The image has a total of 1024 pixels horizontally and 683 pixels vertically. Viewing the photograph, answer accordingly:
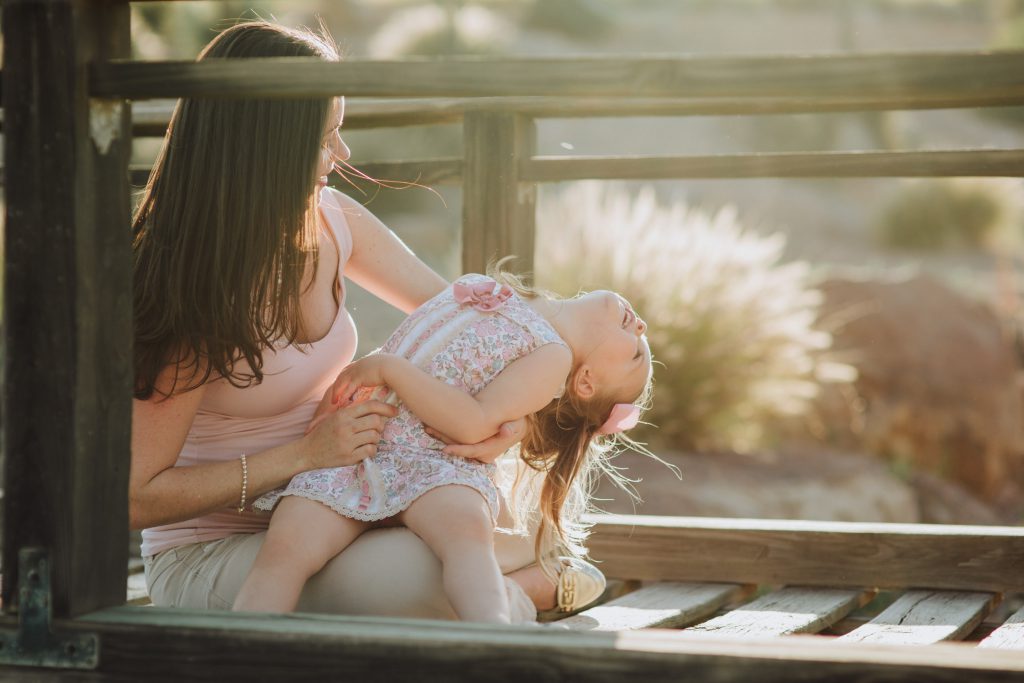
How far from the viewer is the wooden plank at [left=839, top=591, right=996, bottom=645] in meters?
2.39

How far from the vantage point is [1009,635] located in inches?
92.7

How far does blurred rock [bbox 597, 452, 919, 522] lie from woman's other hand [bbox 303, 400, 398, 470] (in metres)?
3.58

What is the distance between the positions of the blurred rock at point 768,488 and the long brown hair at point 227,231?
147 inches

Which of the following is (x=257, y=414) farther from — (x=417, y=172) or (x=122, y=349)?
(x=417, y=172)

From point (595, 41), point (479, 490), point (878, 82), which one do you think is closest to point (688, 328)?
point (479, 490)

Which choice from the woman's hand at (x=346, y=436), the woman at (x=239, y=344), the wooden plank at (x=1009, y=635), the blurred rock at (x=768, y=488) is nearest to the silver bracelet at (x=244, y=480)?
the woman at (x=239, y=344)

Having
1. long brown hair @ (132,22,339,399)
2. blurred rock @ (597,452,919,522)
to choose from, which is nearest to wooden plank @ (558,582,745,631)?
long brown hair @ (132,22,339,399)

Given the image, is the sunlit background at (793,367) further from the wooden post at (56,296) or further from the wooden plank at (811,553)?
the wooden post at (56,296)

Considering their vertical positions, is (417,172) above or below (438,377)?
above

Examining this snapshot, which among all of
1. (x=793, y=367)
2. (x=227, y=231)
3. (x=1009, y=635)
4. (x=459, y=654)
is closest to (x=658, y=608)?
(x=1009, y=635)

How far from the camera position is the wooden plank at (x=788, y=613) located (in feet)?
8.11

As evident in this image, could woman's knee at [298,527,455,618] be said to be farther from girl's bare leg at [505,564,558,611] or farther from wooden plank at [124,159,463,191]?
wooden plank at [124,159,463,191]

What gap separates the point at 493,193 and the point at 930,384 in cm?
632

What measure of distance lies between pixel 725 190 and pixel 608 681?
2063cm
